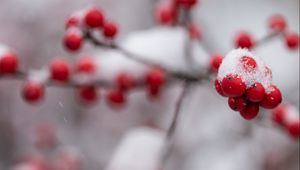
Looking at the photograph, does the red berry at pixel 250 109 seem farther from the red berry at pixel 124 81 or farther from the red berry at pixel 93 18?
the red berry at pixel 124 81

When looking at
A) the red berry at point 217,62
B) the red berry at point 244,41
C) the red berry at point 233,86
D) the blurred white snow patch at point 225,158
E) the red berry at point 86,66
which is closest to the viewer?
the red berry at point 233,86

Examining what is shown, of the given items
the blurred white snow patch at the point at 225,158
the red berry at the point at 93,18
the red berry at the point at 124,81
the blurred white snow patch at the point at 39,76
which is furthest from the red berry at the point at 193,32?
the blurred white snow patch at the point at 225,158

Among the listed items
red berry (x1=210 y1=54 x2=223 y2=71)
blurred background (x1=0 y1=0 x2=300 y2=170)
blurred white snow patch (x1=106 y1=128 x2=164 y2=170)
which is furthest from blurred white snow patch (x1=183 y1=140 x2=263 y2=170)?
red berry (x1=210 y1=54 x2=223 y2=71)

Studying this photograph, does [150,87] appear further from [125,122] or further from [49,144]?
[125,122]

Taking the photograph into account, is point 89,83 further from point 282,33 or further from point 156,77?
point 282,33

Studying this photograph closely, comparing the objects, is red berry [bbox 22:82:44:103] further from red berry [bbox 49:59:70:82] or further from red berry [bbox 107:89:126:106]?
red berry [bbox 107:89:126:106]

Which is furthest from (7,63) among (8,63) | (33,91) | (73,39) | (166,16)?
(166,16)
